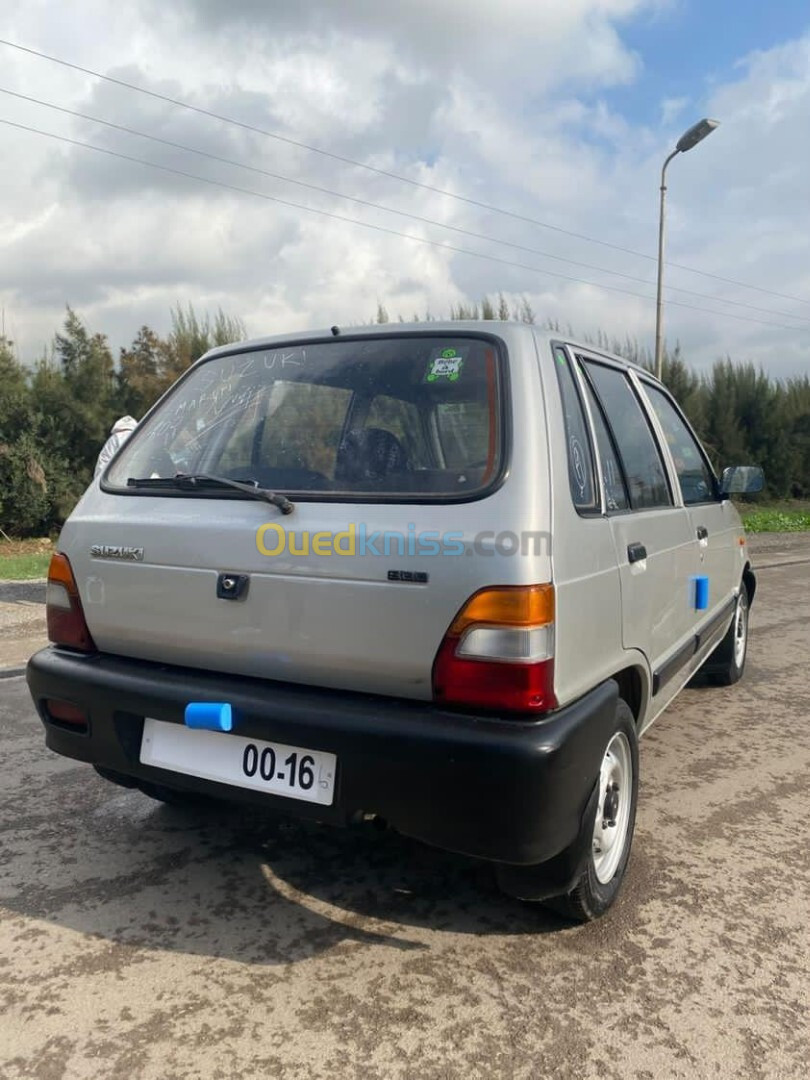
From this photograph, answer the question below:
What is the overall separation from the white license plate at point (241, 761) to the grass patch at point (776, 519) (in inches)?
655

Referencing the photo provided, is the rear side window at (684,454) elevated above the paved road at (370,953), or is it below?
above

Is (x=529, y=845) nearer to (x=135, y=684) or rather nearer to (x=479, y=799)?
(x=479, y=799)

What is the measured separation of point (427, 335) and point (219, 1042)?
1.96 meters

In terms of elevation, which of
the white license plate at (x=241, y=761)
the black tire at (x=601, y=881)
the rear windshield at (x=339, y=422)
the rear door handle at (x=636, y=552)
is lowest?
the black tire at (x=601, y=881)

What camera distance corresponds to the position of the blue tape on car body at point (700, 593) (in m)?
3.69

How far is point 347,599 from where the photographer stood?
2.15m

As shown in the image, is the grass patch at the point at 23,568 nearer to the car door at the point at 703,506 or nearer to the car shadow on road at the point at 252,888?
the car shadow on road at the point at 252,888

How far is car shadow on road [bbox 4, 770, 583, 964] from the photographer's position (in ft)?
7.98

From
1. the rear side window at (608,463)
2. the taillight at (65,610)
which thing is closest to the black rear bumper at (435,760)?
the taillight at (65,610)

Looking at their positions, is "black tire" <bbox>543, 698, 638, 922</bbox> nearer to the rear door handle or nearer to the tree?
the rear door handle

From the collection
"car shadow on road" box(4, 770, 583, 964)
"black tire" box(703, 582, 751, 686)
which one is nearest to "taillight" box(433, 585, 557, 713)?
"car shadow on road" box(4, 770, 583, 964)

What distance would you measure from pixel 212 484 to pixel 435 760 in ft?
3.47

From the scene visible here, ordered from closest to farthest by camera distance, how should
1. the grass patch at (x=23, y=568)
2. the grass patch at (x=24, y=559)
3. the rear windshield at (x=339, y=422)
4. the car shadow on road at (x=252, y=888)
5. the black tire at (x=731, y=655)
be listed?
1. the rear windshield at (x=339, y=422)
2. the car shadow on road at (x=252, y=888)
3. the black tire at (x=731, y=655)
4. the grass patch at (x=23, y=568)
5. the grass patch at (x=24, y=559)

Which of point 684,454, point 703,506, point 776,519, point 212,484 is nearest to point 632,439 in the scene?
point 684,454
